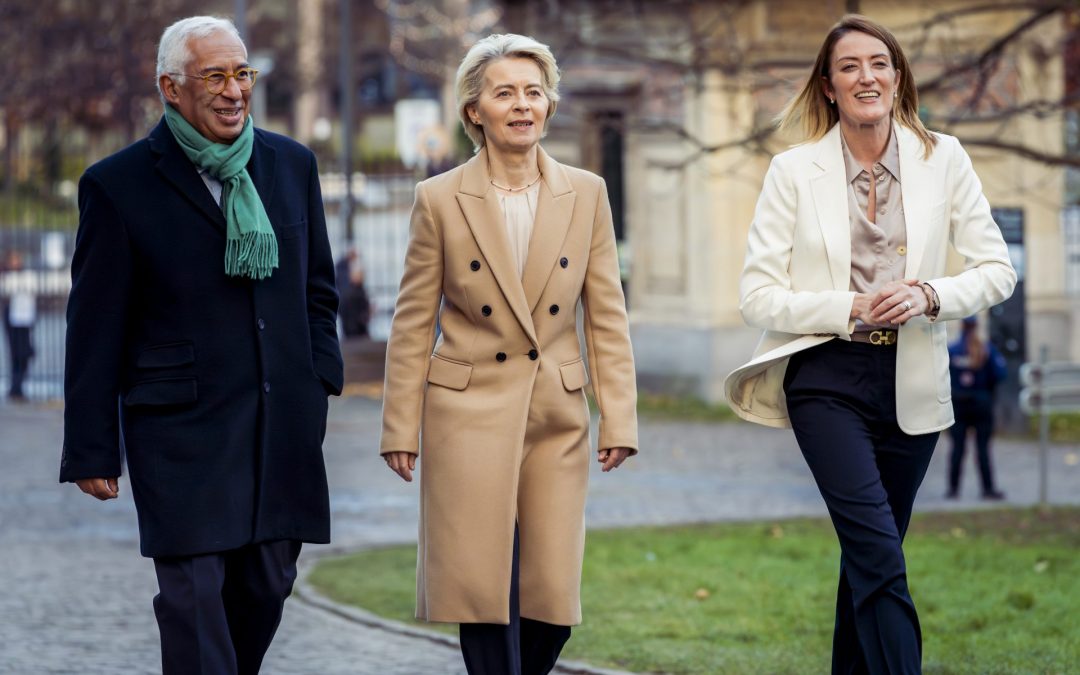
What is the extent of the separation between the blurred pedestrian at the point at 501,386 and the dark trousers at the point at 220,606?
451 millimetres

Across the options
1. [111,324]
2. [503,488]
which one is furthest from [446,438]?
[111,324]

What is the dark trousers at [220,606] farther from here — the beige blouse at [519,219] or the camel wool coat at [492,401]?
the beige blouse at [519,219]

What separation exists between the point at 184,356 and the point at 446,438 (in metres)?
0.80

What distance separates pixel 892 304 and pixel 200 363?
1.95 m

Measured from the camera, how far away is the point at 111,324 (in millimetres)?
5453

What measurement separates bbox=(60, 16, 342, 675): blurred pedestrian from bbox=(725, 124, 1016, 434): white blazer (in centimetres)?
134

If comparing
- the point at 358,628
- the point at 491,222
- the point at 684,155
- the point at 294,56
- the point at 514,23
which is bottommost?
the point at 358,628

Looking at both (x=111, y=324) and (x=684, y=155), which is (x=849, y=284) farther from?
(x=684, y=155)

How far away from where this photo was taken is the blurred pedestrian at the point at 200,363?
545 centimetres

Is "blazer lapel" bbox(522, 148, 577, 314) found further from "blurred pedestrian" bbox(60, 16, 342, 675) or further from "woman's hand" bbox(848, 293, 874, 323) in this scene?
"woman's hand" bbox(848, 293, 874, 323)

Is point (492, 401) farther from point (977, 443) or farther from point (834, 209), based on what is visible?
point (977, 443)

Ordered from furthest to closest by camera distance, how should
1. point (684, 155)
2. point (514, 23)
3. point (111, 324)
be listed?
→ point (514, 23) → point (684, 155) → point (111, 324)

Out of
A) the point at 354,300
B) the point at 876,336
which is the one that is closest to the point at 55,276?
the point at 354,300

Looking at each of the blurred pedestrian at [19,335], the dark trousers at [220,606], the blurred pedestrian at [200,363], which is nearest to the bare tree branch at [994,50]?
the blurred pedestrian at [200,363]
